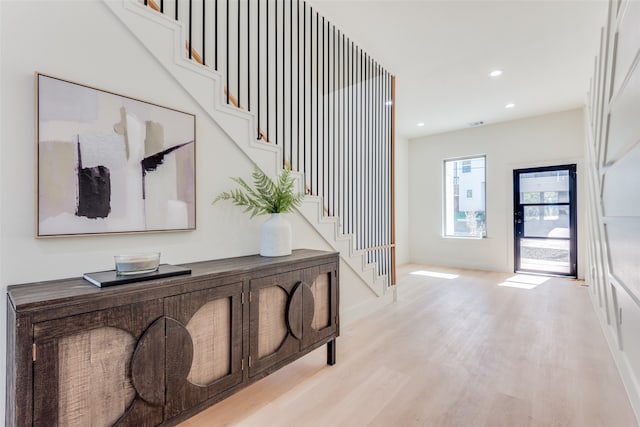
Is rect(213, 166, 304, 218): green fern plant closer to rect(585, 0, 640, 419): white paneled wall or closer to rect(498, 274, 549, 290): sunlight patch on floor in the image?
rect(585, 0, 640, 419): white paneled wall

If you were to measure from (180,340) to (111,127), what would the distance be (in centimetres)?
113

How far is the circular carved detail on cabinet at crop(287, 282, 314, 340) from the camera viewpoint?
199 cm

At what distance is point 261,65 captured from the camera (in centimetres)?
242

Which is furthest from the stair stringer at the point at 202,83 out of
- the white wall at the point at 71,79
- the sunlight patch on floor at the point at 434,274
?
the sunlight patch on floor at the point at 434,274

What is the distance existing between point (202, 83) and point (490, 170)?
5692mm

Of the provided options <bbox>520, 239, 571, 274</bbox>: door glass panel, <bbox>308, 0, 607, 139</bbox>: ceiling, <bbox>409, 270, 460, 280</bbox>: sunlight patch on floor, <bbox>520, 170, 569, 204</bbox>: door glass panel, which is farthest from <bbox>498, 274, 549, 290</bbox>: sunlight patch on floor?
<bbox>308, 0, 607, 139</bbox>: ceiling

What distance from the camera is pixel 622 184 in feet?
6.14

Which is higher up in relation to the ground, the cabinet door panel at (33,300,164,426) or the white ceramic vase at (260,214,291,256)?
the white ceramic vase at (260,214,291,256)

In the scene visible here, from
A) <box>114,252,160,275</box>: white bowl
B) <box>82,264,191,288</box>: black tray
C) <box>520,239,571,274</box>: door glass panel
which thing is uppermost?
<box>114,252,160,275</box>: white bowl

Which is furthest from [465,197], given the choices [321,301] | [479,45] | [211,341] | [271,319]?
[211,341]

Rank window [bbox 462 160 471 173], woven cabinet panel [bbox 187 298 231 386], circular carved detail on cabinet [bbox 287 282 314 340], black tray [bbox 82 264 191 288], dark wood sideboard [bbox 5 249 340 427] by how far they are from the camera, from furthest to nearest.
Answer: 1. window [bbox 462 160 471 173]
2. circular carved detail on cabinet [bbox 287 282 314 340]
3. woven cabinet panel [bbox 187 298 231 386]
4. black tray [bbox 82 264 191 288]
5. dark wood sideboard [bbox 5 249 340 427]

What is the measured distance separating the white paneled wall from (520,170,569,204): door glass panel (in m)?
3.12

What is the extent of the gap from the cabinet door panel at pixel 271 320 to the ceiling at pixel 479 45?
242cm

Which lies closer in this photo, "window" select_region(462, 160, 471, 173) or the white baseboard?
the white baseboard
